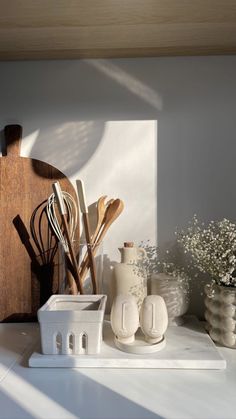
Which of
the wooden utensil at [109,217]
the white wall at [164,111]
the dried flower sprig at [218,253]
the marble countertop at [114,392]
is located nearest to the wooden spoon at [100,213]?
the wooden utensil at [109,217]

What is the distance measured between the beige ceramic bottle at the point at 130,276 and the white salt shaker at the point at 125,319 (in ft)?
0.39

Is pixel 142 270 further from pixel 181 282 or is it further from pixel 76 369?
pixel 76 369

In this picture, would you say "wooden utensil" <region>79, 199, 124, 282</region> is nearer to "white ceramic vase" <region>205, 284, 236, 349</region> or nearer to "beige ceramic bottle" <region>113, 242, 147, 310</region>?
"beige ceramic bottle" <region>113, 242, 147, 310</region>

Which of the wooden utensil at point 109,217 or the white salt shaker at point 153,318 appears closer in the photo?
the white salt shaker at point 153,318

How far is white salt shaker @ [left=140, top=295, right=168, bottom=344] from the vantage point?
2.49 ft

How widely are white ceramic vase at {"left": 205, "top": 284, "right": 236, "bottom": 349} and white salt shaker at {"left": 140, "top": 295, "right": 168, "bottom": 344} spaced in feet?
0.42

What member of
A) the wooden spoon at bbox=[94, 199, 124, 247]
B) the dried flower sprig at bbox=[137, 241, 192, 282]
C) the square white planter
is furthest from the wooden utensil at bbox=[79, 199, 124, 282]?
the square white planter

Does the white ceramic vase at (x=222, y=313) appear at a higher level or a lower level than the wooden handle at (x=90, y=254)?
lower

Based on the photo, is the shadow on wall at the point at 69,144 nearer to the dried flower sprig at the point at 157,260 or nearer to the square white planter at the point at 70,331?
the dried flower sprig at the point at 157,260

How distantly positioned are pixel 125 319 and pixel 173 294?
0.57ft

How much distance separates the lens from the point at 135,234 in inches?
39.2

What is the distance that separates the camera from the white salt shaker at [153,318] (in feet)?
2.49

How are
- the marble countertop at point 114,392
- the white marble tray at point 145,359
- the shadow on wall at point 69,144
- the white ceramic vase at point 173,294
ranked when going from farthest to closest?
the shadow on wall at point 69,144 → the white ceramic vase at point 173,294 → the white marble tray at point 145,359 → the marble countertop at point 114,392

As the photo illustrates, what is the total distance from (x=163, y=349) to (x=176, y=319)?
0.49ft
